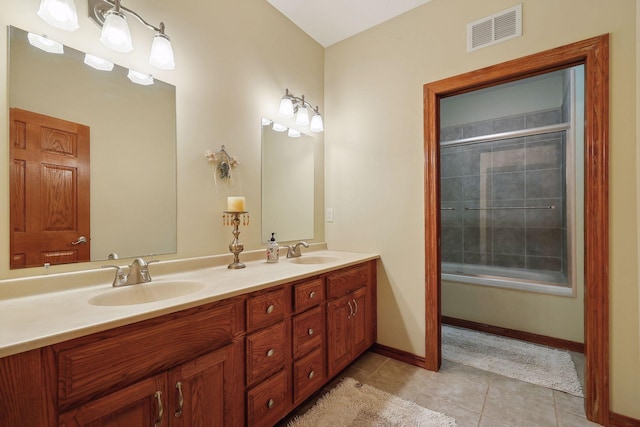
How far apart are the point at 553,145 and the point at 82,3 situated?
3.73 meters

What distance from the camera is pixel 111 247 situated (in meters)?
1.31

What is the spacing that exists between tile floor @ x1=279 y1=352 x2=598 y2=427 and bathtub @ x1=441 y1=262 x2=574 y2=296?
0.54 metres

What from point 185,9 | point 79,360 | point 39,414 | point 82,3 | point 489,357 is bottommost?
point 489,357

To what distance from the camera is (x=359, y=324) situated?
6.74 feet

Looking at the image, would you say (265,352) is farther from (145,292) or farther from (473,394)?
(473,394)

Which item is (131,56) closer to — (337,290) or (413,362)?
(337,290)

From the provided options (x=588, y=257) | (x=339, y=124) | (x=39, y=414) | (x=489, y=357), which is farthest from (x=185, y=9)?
(x=489, y=357)

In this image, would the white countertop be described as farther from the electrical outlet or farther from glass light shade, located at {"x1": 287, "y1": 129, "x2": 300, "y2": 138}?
glass light shade, located at {"x1": 287, "y1": 129, "x2": 300, "y2": 138}

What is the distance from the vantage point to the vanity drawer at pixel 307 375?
1493 mm

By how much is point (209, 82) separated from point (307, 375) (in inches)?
72.7

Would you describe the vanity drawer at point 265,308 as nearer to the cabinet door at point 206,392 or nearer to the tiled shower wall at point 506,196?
the cabinet door at point 206,392

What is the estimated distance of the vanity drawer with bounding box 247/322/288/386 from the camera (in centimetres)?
124

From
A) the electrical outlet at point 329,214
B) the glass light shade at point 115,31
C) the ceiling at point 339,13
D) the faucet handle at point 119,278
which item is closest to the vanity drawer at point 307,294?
the faucet handle at point 119,278

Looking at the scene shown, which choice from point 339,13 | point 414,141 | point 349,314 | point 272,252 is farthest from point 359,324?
point 339,13
